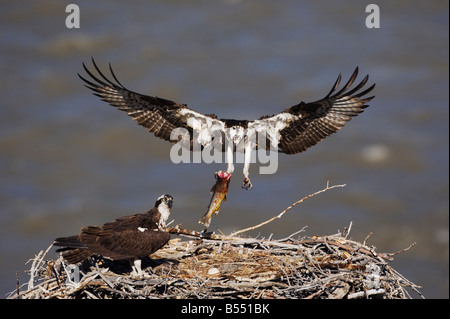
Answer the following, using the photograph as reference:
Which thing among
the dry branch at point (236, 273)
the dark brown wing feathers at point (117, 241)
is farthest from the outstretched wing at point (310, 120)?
the dark brown wing feathers at point (117, 241)

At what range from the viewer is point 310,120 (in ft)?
28.5

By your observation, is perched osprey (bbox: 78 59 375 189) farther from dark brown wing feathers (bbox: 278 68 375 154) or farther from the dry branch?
the dry branch

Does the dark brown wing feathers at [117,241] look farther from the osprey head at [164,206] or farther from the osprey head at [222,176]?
the osprey head at [222,176]

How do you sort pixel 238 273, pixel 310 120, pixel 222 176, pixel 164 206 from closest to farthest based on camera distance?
pixel 238 273 < pixel 164 206 < pixel 222 176 < pixel 310 120

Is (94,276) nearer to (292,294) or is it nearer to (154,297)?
(154,297)

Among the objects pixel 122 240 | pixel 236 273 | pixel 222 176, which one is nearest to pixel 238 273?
pixel 236 273

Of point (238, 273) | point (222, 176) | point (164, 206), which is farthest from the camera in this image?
point (222, 176)

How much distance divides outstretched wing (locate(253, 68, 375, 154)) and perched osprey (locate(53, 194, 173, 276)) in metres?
1.77

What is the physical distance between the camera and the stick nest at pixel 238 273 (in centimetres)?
670

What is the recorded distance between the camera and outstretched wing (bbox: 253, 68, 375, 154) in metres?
8.48

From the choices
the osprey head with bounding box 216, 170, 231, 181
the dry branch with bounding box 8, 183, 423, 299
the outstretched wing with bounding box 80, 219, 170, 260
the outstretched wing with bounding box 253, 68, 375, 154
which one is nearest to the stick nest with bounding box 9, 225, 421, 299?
the dry branch with bounding box 8, 183, 423, 299

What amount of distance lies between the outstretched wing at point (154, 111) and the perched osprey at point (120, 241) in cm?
144

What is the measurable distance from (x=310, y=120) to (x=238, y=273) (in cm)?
222

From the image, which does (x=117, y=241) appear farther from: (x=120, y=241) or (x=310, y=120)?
(x=310, y=120)
